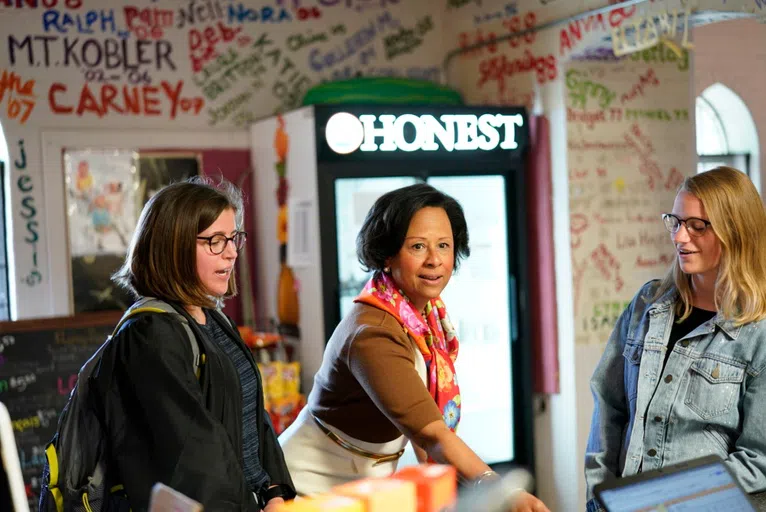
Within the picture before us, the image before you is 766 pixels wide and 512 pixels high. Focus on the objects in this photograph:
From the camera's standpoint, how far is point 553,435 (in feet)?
15.1

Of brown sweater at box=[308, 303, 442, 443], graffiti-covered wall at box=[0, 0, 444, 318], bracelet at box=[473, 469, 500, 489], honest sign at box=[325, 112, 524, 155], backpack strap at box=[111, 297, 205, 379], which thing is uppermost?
graffiti-covered wall at box=[0, 0, 444, 318]

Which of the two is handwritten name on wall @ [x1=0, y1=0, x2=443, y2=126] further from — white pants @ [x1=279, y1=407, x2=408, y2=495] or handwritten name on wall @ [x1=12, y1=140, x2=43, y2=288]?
white pants @ [x1=279, y1=407, x2=408, y2=495]

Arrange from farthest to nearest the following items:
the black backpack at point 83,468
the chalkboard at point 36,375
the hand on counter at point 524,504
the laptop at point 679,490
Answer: the chalkboard at point 36,375 < the black backpack at point 83,468 < the hand on counter at point 524,504 < the laptop at point 679,490

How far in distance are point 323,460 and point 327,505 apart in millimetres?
1173

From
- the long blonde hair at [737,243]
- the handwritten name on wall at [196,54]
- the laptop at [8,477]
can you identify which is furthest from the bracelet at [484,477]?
the handwritten name on wall at [196,54]

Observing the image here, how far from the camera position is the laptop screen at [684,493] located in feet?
4.72

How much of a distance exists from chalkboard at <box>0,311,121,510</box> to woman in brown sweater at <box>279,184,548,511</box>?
178 centimetres

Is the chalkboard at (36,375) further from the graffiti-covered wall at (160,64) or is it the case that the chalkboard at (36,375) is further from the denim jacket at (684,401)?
the denim jacket at (684,401)

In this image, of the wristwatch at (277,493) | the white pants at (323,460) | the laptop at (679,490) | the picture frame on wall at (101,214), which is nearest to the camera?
the laptop at (679,490)

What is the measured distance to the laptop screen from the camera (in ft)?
4.72

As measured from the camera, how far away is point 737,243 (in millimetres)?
2076

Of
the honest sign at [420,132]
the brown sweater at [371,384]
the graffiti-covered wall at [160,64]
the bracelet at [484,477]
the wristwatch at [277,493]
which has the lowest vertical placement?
the wristwatch at [277,493]

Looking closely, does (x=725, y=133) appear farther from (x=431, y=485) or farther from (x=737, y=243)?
(x=431, y=485)

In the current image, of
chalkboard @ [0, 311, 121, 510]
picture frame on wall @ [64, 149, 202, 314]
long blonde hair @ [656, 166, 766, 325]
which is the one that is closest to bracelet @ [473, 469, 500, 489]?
long blonde hair @ [656, 166, 766, 325]
